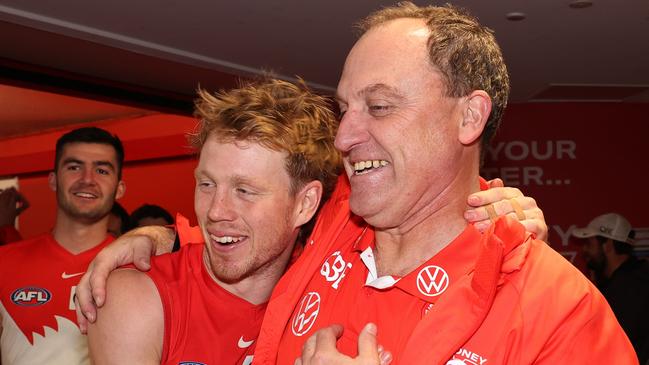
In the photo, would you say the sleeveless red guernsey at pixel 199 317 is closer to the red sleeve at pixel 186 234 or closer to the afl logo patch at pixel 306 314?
the red sleeve at pixel 186 234

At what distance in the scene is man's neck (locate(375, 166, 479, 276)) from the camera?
5.44 feet

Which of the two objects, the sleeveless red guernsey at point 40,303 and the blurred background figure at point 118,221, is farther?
the blurred background figure at point 118,221

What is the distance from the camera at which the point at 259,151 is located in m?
1.96

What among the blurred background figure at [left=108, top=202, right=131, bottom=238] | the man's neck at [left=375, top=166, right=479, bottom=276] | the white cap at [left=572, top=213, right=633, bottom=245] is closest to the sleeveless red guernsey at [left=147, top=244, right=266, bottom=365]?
the man's neck at [left=375, top=166, right=479, bottom=276]

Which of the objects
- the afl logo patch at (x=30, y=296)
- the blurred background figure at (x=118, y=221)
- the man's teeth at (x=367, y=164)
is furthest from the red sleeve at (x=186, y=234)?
the blurred background figure at (x=118, y=221)

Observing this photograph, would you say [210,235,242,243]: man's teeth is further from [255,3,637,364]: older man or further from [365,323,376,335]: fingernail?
[365,323,376,335]: fingernail

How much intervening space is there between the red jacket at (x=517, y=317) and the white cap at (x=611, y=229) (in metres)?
5.03

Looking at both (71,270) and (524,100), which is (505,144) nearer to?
(524,100)

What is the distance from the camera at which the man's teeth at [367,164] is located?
1625 mm

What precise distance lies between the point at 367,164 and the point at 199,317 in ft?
2.03

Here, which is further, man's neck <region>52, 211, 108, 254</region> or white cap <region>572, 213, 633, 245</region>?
white cap <region>572, 213, 633, 245</region>

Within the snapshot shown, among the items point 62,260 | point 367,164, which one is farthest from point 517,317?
point 62,260

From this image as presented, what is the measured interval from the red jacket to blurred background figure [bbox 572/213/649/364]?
331 cm

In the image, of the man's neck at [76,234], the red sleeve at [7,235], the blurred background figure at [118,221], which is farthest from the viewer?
the blurred background figure at [118,221]
